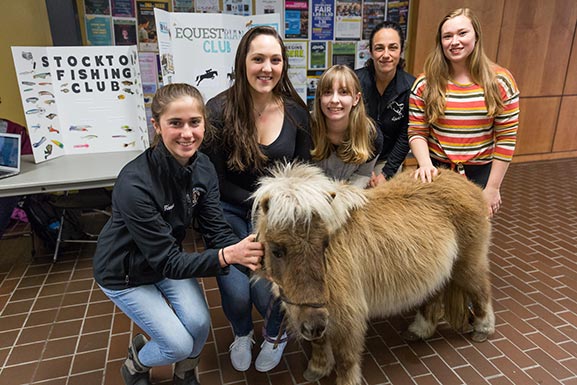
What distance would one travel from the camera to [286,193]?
1.64 metres

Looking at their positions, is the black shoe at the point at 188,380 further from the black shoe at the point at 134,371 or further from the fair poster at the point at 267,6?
the fair poster at the point at 267,6

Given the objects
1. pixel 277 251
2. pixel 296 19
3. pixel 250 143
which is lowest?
pixel 277 251

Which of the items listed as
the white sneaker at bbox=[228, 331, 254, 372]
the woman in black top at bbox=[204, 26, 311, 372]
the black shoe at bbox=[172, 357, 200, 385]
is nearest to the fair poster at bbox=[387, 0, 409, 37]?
the woman in black top at bbox=[204, 26, 311, 372]

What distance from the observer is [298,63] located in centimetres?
506

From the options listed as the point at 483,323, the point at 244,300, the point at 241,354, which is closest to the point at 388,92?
the point at 483,323

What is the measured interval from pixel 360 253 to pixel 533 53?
5782 millimetres

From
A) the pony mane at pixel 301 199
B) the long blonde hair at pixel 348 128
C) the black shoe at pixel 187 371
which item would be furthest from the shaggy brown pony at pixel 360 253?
the black shoe at pixel 187 371

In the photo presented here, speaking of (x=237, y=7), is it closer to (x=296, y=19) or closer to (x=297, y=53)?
(x=296, y=19)

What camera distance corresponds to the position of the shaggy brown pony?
164 cm

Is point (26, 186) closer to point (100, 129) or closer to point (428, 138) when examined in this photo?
point (100, 129)

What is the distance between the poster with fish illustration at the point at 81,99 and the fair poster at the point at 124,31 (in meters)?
0.95

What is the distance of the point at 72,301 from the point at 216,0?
3555 mm

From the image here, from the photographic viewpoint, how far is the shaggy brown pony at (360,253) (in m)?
1.64

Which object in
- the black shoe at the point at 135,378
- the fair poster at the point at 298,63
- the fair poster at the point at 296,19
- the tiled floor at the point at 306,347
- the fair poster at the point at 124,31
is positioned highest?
the fair poster at the point at 296,19
